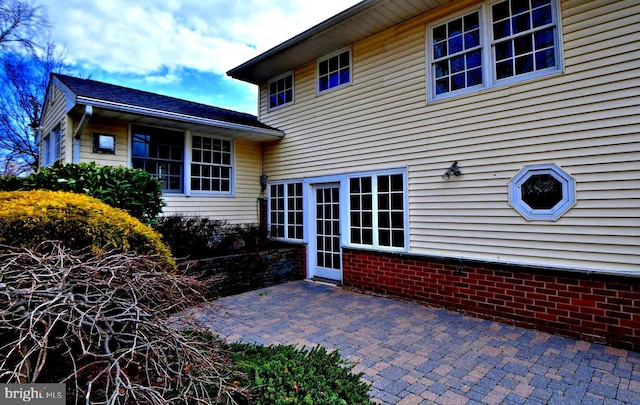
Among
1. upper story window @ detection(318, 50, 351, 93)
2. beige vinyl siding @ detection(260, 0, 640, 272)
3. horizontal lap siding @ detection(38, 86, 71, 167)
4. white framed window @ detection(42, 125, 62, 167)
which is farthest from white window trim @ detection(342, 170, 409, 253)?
white framed window @ detection(42, 125, 62, 167)

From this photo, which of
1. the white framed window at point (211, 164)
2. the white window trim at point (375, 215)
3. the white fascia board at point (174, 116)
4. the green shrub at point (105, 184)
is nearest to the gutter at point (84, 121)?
the white fascia board at point (174, 116)

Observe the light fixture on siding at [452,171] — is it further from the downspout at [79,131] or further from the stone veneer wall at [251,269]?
the downspout at [79,131]

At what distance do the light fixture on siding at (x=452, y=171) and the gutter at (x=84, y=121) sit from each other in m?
5.98

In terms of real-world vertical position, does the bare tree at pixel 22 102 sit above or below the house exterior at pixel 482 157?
above

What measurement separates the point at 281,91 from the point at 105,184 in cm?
482

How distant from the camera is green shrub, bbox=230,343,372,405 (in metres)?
1.84

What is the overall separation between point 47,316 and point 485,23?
6.08 metres

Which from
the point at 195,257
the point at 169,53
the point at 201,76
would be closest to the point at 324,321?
the point at 195,257

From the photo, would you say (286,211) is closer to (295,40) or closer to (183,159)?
(183,159)

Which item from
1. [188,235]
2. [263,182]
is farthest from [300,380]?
[263,182]

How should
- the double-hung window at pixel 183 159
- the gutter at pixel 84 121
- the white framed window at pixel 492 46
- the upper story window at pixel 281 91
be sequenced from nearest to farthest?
the white framed window at pixel 492 46
the gutter at pixel 84 121
the double-hung window at pixel 183 159
the upper story window at pixel 281 91

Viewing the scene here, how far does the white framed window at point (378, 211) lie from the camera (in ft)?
19.3

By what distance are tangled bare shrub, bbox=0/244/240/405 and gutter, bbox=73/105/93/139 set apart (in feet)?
14.3

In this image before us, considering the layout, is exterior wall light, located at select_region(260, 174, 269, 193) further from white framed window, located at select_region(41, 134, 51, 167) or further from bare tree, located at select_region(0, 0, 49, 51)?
bare tree, located at select_region(0, 0, 49, 51)
